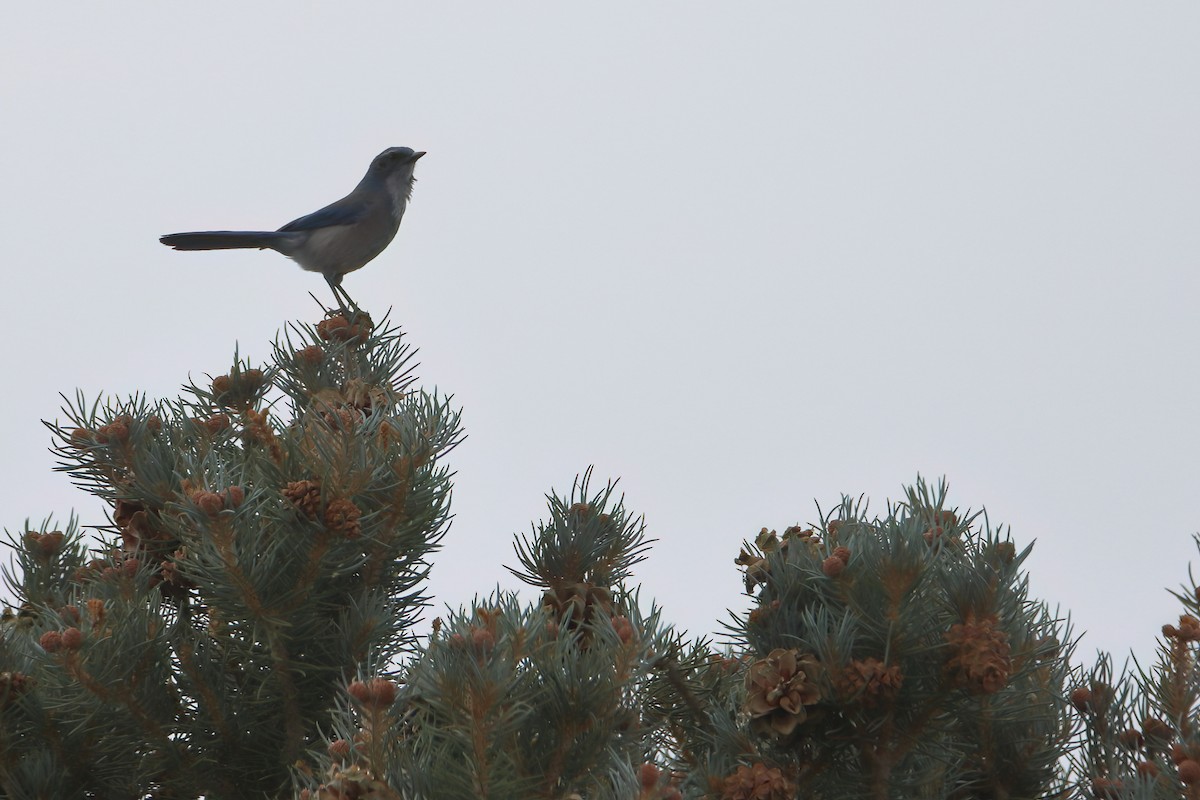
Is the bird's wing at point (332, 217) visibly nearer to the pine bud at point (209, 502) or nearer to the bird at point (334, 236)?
the bird at point (334, 236)

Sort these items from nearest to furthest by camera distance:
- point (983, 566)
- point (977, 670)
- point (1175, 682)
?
1. point (977, 670)
2. point (983, 566)
3. point (1175, 682)

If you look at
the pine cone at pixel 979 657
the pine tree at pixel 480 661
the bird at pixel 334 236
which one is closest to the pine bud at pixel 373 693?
the pine tree at pixel 480 661

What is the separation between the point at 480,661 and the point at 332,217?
6230mm

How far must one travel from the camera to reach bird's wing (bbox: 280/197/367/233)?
7.68m

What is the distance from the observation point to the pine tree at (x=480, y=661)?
6.72 feet

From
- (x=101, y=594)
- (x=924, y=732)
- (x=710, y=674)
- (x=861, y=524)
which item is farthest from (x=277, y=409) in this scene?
(x=924, y=732)

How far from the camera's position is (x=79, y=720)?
94.7 inches

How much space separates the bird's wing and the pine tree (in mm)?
4897

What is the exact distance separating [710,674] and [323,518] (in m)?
0.95

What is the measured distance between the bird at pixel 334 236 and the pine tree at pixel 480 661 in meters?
4.68

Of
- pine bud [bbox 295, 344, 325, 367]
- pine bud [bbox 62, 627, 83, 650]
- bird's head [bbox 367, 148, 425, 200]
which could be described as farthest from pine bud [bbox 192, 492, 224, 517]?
bird's head [bbox 367, 148, 425, 200]

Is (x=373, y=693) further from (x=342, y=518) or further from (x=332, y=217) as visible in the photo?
(x=332, y=217)

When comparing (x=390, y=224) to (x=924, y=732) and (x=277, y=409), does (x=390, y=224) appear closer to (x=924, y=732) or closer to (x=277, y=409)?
(x=277, y=409)

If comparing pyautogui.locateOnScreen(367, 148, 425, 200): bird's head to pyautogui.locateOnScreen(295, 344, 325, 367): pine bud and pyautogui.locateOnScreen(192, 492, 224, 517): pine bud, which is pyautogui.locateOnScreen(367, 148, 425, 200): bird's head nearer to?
pyautogui.locateOnScreen(295, 344, 325, 367): pine bud
